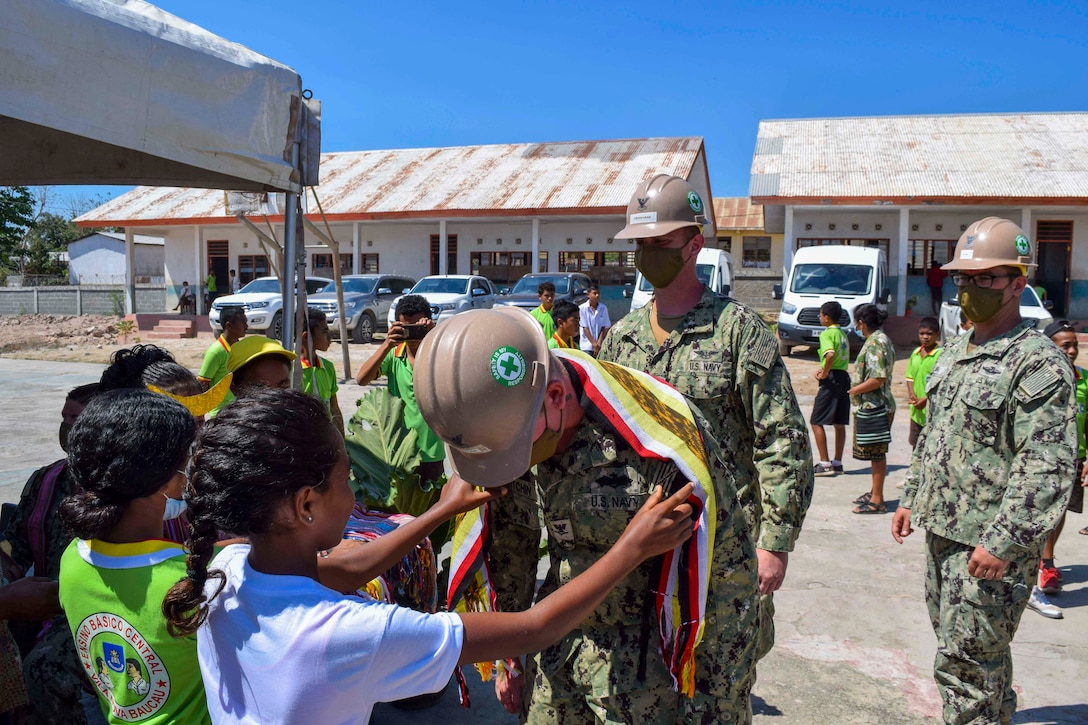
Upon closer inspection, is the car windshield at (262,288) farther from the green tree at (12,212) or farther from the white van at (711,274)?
the green tree at (12,212)

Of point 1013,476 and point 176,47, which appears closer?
point 1013,476

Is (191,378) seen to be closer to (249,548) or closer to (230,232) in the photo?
(249,548)

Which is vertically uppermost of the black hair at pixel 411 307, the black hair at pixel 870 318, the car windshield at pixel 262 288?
the car windshield at pixel 262 288

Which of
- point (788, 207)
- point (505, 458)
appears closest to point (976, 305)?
point (505, 458)

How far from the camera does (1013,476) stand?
2.88 metres

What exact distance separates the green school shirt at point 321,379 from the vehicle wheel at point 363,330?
538 inches

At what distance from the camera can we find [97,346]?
21.6 m

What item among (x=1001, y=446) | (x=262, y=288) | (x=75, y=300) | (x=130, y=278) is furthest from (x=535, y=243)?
(x=1001, y=446)

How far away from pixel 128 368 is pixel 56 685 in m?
1.21

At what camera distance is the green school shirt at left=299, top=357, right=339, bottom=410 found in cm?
520

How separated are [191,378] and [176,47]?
4.32 feet

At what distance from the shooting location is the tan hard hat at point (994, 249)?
3062mm

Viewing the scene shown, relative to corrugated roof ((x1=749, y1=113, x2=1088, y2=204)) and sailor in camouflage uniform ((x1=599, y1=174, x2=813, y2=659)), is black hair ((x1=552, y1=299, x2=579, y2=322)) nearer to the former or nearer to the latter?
sailor in camouflage uniform ((x1=599, y1=174, x2=813, y2=659))

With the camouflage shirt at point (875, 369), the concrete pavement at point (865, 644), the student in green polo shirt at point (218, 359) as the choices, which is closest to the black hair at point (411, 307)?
the student in green polo shirt at point (218, 359)
